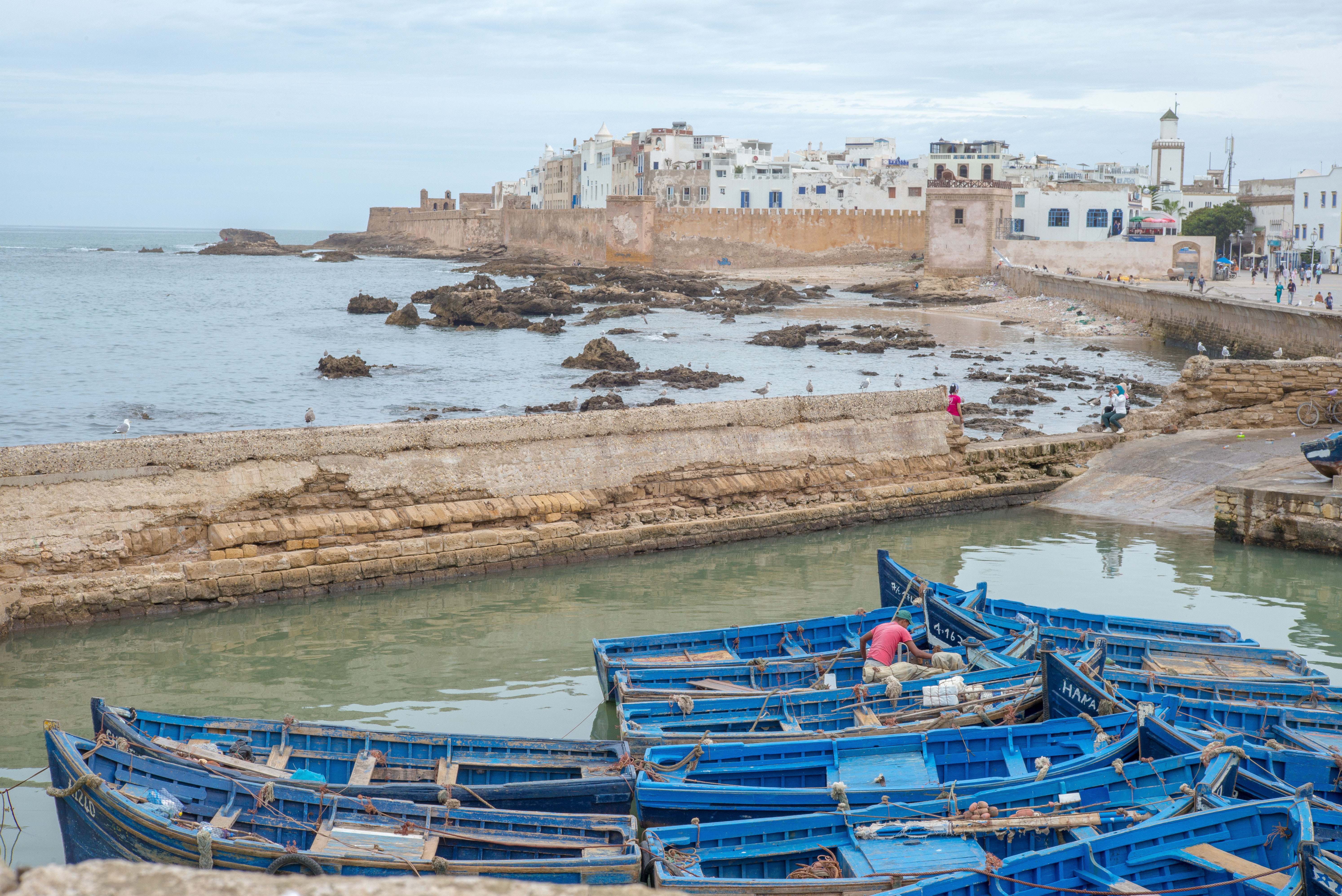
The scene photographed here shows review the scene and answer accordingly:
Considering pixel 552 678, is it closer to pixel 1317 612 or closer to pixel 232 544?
pixel 232 544

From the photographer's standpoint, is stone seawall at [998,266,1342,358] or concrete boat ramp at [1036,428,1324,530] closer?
concrete boat ramp at [1036,428,1324,530]

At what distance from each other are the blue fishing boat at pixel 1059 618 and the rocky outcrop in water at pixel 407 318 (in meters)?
36.8

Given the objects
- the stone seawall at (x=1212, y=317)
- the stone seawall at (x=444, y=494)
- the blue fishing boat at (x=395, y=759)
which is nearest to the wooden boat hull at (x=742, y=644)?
the blue fishing boat at (x=395, y=759)

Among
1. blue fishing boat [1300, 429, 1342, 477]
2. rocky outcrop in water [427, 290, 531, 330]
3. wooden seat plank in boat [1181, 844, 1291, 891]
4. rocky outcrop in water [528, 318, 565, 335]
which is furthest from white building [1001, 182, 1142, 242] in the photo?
wooden seat plank in boat [1181, 844, 1291, 891]

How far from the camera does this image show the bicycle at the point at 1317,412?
1723 cm

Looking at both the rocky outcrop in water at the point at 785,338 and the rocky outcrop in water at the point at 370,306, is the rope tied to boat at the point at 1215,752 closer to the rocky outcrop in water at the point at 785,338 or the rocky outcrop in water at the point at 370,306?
the rocky outcrop in water at the point at 785,338

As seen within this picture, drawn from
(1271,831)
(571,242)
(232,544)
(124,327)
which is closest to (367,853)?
(1271,831)

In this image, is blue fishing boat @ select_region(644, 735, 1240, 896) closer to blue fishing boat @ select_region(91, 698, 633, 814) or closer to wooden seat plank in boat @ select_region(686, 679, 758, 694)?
blue fishing boat @ select_region(91, 698, 633, 814)

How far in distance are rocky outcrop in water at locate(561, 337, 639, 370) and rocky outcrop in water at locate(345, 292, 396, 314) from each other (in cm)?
1955

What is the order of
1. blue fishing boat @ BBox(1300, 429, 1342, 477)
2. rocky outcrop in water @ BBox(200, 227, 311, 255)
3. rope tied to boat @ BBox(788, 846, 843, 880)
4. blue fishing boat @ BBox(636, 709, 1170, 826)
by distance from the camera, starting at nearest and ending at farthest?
rope tied to boat @ BBox(788, 846, 843, 880) < blue fishing boat @ BBox(636, 709, 1170, 826) < blue fishing boat @ BBox(1300, 429, 1342, 477) < rocky outcrop in water @ BBox(200, 227, 311, 255)

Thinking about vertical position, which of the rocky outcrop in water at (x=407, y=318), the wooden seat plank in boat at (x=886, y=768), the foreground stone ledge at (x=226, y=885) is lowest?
the wooden seat plank in boat at (x=886, y=768)

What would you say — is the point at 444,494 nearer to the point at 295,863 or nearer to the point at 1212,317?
the point at 295,863

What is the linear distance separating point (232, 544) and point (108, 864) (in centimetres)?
999

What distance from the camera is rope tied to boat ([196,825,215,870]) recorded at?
5.48 metres
